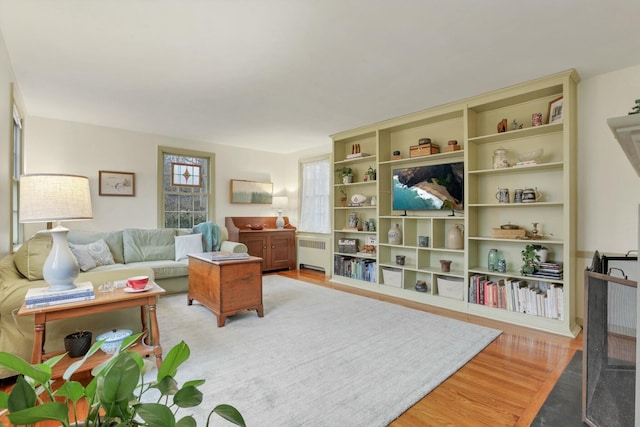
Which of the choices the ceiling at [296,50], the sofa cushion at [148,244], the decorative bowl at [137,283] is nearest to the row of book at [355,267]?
the ceiling at [296,50]

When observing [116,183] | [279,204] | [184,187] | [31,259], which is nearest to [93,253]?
[116,183]

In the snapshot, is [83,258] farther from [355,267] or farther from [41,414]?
[41,414]

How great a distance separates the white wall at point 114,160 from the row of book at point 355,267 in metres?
2.21

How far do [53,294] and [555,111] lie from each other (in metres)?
4.33

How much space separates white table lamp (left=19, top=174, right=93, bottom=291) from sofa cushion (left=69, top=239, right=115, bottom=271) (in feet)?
6.53

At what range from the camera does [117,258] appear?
14.3 ft

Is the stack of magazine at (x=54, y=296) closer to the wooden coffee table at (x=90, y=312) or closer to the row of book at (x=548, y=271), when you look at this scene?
the wooden coffee table at (x=90, y=312)

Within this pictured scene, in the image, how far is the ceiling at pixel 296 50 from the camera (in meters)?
2.07

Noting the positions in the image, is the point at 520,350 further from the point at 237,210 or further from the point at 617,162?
the point at 237,210

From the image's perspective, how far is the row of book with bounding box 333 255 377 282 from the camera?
4.70 meters

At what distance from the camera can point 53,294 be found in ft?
6.41

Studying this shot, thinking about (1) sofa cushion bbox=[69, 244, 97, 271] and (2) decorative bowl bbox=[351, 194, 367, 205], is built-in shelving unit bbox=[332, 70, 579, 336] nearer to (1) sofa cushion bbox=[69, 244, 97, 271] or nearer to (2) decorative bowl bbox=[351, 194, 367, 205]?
(2) decorative bowl bbox=[351, 194, 367, 205]

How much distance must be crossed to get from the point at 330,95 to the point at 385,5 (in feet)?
5.02

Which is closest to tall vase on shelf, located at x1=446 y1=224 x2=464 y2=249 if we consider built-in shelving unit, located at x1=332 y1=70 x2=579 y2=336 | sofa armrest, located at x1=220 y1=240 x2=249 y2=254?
built-in shelving unit, located at x1=332 y1=70 x2=579 y2=336
